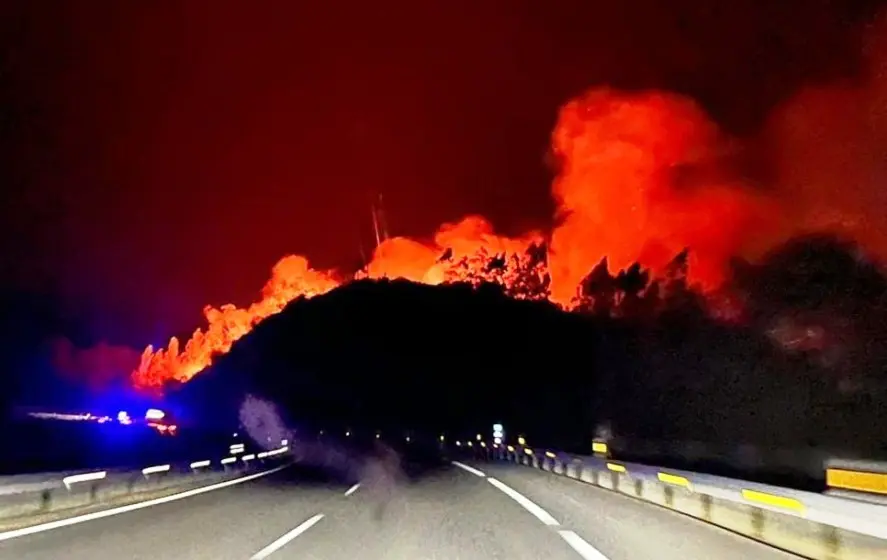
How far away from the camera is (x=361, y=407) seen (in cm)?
14150

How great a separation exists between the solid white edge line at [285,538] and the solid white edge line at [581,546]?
158 inches

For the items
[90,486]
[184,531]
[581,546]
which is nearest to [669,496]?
[581,546]

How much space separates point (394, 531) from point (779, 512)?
589cm

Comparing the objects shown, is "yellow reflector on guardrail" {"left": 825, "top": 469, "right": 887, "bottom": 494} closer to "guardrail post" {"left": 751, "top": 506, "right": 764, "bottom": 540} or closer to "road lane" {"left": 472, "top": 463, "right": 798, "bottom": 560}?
"road lane" {"left": 472, "top": 463, "right": 798, "bottom": 560}

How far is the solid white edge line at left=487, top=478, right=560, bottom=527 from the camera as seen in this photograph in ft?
56.6

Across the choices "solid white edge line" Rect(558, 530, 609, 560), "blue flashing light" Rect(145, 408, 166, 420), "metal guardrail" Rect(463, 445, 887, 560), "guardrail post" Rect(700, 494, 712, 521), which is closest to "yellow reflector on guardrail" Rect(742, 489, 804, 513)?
"metal guardrail" Rect(463, 445, 887, 560)

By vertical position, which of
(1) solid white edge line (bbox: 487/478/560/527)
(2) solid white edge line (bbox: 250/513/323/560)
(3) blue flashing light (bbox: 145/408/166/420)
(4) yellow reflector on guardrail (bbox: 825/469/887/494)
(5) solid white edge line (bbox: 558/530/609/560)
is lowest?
(1) solid white edge line (bbox: 487/478/560/527)

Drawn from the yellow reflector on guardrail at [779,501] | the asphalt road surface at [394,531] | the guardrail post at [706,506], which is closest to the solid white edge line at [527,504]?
the asphalt road surface at [394,531]

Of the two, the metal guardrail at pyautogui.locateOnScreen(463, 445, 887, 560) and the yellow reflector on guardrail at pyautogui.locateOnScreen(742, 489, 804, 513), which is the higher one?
the yellow reflector on guardrail at pyautogui.locateOnScreen(742, 489, 804, 513)

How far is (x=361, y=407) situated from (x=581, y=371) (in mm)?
58151

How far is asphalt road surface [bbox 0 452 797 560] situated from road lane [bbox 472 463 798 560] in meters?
0.02

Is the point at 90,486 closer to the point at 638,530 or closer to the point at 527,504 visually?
the point at 527,504

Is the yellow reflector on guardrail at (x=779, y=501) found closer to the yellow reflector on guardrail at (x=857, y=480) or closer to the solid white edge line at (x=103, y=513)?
the yellow reflector on guardrail at (x=857, y=480)

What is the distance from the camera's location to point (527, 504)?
2106 centimetres
